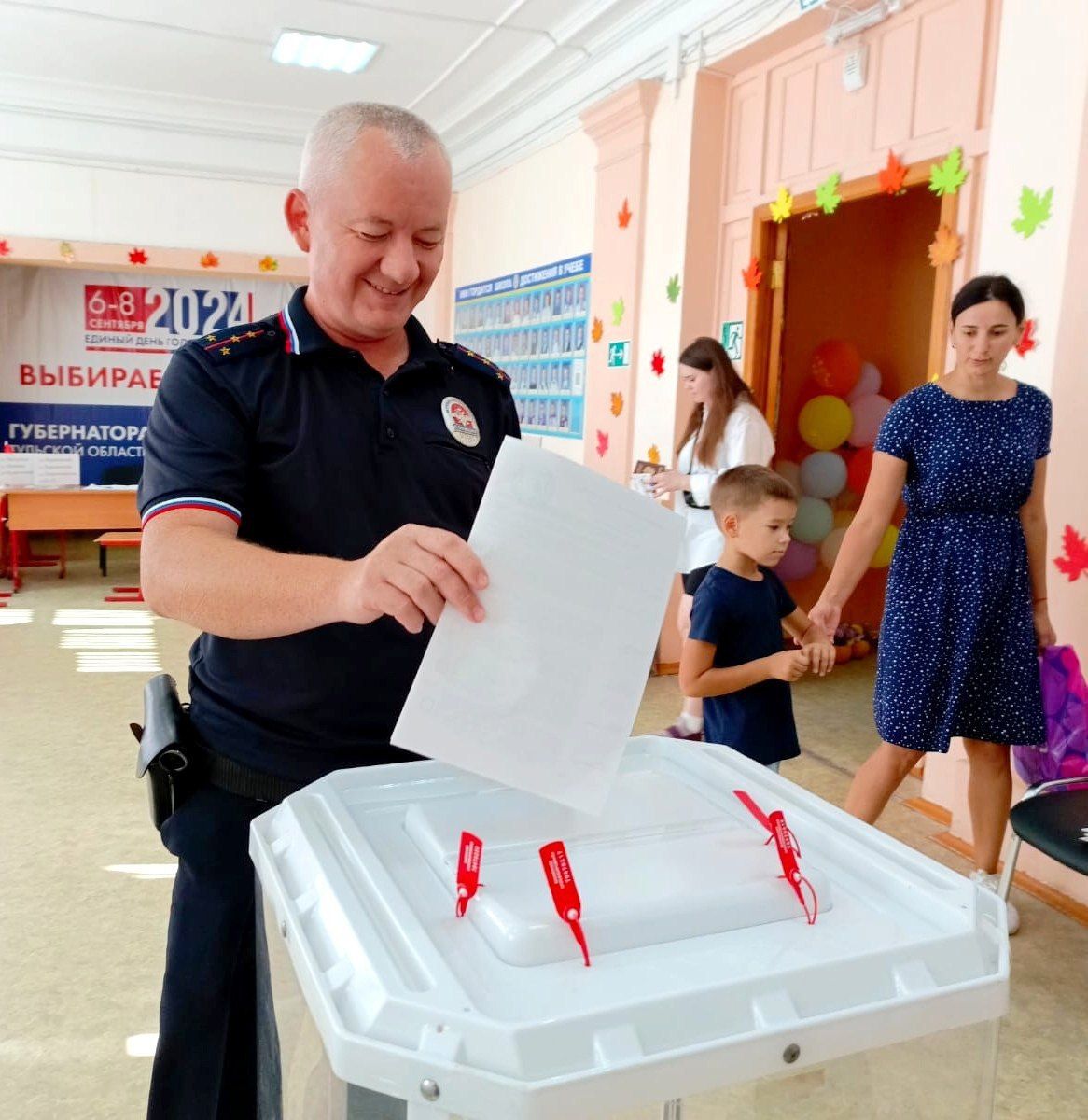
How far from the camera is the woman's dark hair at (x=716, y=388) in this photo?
362 centimetres

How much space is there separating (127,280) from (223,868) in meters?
8.22

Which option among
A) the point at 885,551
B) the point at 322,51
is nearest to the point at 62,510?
the point at 322,51

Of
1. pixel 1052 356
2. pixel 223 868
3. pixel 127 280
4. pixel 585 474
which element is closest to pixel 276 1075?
pixel 223 868

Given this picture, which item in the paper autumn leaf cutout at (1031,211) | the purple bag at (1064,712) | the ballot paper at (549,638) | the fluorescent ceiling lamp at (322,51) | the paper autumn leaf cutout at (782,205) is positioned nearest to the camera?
the ballot paper at (549,638)

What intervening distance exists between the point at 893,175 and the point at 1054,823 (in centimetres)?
232

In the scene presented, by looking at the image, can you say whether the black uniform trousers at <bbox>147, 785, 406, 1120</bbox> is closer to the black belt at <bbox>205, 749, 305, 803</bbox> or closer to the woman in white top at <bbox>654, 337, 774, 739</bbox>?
the black belt at <bbox>205, 749, 305, 803</bbox>

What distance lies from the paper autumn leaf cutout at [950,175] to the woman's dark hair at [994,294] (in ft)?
3.29

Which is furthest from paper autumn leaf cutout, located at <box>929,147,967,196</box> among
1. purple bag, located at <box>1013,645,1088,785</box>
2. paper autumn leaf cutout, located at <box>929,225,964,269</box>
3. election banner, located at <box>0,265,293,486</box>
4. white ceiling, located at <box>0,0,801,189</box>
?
election banner, located at <box>0,265,293,486</box>

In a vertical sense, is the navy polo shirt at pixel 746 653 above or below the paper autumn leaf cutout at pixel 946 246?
below

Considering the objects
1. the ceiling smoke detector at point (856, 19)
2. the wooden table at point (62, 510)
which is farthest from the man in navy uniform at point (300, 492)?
the wooden table at point (62, 510)

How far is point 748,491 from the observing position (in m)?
2.04

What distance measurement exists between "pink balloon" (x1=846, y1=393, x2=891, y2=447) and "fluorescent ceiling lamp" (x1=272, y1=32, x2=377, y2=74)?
3122 millimetres

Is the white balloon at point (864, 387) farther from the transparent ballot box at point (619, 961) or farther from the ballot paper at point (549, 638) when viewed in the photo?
the ballot paper at point (549, 638)

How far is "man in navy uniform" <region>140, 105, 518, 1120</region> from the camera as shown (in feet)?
3.37
